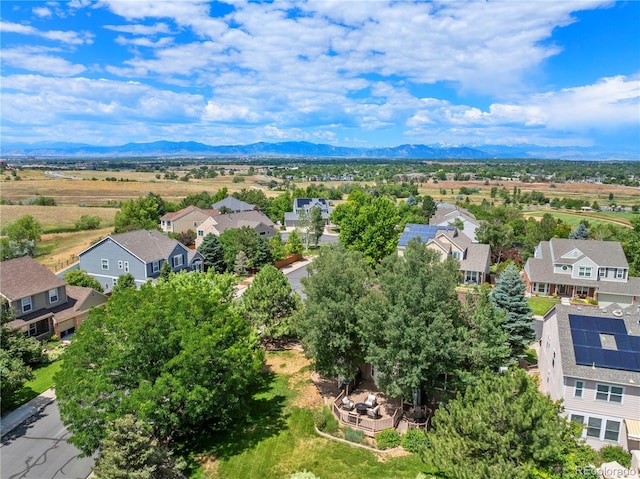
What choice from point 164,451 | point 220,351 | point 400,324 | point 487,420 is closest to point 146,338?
point 220,351

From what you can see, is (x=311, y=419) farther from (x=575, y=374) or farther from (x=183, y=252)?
(x=183, y=252)

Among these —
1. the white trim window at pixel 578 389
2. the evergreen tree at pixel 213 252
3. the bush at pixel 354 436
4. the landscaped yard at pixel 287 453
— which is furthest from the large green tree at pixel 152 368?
the evergreen tree at pixel 213 252

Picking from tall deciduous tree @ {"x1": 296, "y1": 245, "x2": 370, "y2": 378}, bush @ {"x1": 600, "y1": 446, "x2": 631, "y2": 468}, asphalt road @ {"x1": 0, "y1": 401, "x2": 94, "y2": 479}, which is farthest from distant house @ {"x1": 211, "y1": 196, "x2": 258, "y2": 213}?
bush @ {"x1": 600, "y1": 446, "x2": 631, "y2": 468}

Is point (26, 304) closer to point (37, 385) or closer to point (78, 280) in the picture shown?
point (78, 280)

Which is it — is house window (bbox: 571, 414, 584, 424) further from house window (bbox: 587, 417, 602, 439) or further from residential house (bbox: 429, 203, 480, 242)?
residential house (bbox: 429, 203, 480, 242)

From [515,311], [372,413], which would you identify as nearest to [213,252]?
[372,413]
